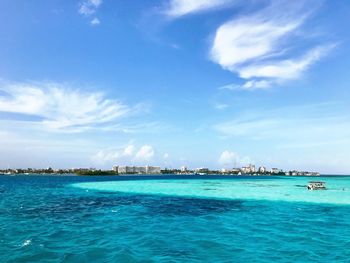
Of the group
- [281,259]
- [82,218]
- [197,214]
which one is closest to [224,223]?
[197,214]

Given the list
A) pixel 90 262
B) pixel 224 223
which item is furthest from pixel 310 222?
pixel 90 262

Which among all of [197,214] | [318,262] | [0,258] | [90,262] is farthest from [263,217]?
[0,258]

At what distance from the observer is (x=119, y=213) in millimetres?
33188

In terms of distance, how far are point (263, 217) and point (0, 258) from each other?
22.6m

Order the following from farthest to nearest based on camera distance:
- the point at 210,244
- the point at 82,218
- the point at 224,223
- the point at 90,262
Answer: the point at 82,218
the point at 224,223
the point at 210,244
the point at 90,262

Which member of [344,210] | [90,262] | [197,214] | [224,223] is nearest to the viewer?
[90,262]

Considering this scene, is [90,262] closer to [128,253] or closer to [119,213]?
[128,253]

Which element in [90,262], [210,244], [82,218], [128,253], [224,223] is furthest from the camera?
[82,218]

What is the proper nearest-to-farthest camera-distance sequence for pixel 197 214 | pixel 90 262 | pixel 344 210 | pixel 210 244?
pixel 90 262, pixel 210 244, pixel 197 214, pixel 344 210

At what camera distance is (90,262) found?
54.8 feet

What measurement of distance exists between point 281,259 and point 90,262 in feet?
32.9

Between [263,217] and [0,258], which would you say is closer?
[0,258]

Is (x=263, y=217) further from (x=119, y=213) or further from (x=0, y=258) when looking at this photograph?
(x=0, y=258)

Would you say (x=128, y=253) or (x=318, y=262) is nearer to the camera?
(x=318, y=262)
